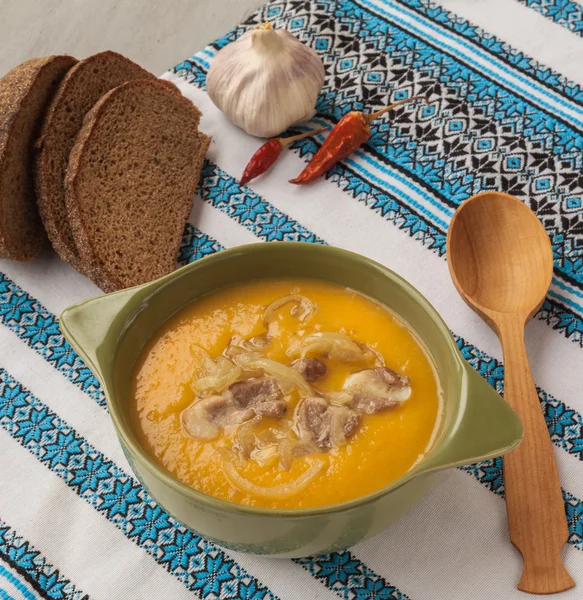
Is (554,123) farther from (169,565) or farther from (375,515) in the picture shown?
(169,565)

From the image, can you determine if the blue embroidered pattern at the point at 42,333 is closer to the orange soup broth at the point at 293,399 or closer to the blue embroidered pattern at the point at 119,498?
the blue embroidered pattern at the point at 119,498

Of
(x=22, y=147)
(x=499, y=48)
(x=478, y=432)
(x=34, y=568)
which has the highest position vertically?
(x=499, y=48)

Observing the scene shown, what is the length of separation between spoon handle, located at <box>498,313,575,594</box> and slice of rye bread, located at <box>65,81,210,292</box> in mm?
1054

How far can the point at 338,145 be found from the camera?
246 centimetres

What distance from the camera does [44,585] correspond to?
6.07 feet

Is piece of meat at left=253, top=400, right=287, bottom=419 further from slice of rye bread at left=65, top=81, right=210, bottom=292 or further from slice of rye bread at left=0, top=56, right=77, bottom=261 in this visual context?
slice of rye bread at left=0, top=56, right=77, bottom=261

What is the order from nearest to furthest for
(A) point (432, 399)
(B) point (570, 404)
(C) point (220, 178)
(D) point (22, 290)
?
(A) point (432, 399), (B) point (570, 404), (D) point (22, 290), (C) point (220, 178)

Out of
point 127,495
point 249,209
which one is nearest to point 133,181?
point 249,209

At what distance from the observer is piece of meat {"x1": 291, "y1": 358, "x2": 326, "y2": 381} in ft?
5.82

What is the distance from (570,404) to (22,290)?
1526 mm

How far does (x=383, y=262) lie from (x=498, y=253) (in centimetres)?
Result: 32

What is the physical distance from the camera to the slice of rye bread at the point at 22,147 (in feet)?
7.34

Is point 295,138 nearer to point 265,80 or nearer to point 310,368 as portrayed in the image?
point 265,80

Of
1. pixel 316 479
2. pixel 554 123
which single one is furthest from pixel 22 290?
pixel 554 123
